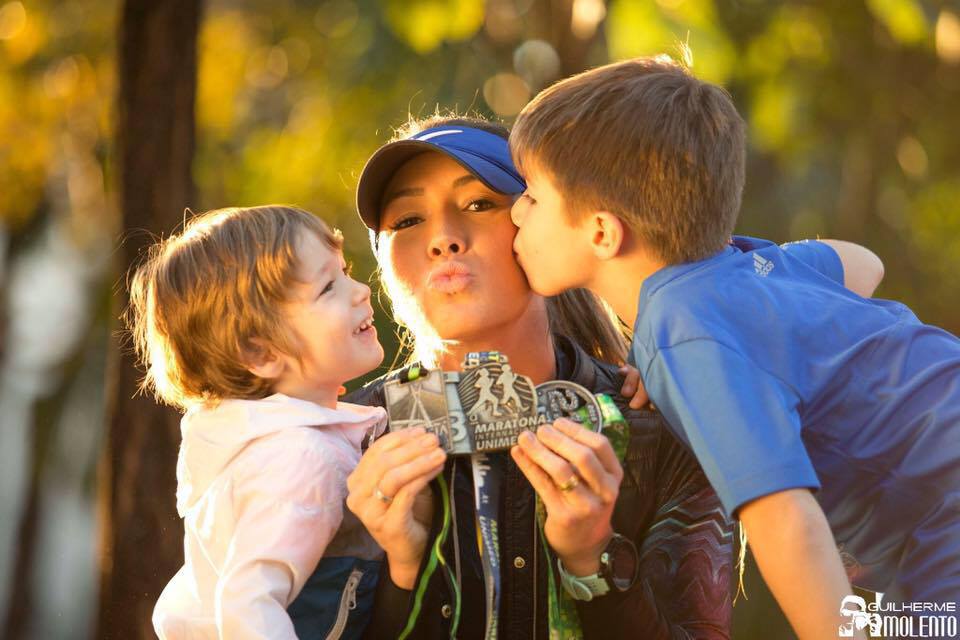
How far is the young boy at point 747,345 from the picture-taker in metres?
2.86

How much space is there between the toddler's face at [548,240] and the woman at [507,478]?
21cm

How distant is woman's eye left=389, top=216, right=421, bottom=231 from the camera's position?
3.93 m

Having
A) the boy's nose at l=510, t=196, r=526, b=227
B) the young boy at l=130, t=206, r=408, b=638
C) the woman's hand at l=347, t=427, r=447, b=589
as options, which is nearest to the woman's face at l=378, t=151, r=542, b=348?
the boy's nose at l=510, t=196, r=526, b=227

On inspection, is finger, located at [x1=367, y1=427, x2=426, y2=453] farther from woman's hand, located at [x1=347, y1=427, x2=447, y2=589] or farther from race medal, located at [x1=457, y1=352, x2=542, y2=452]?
race medal, located at [x1=457, y1=352, x2=542, y2=452]

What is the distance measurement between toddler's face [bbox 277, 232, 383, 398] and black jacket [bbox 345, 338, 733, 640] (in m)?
0.42

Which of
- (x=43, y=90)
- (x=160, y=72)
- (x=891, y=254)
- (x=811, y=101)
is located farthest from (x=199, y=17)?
(x=891, y=254)

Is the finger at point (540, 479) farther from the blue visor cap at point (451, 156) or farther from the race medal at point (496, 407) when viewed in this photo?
the blue visor cap at point (451, 156)

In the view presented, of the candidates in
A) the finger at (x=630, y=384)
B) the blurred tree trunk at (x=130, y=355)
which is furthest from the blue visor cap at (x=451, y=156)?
the blurred tree trunk at (x=130, y=355)

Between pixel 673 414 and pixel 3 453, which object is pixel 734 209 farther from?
pixel 3 453

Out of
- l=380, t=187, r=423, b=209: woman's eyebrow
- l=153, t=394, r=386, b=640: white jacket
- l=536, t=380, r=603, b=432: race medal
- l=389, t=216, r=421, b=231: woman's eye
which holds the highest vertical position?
l=380, t=187, r=423, b=209: woman's eyebrow

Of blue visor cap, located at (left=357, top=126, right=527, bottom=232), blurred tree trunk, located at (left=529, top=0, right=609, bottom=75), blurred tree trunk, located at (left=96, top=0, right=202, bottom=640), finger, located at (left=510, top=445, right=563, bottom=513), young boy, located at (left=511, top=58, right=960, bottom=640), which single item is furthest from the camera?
blurred tree trunk, located at (left=529, top=0, right=609, bottom=75)

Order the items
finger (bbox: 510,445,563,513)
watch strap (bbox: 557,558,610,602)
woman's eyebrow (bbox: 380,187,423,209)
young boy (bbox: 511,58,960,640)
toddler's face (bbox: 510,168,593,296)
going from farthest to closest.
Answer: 1. woman's eyebrow (bbox: 380,187,423,209)
2. toddler's face (bbox: 510,168,593,296)
3. watch strap (bbox: 557,558,610,602)
4. finger (bbox: 510,445,563,513)
5. young boy (bbox: 511,58,960,640)

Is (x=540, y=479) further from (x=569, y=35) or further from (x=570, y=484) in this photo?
(x=569, y=35)

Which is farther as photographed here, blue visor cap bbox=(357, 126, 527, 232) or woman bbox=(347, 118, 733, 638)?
blue visor cap bbox=(357, 126, 527, 232)
